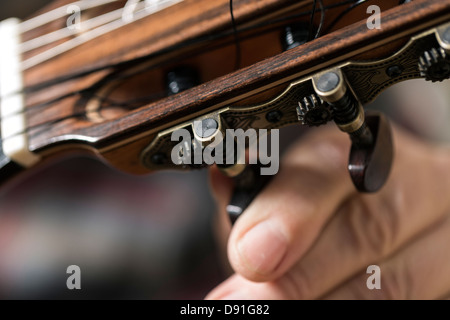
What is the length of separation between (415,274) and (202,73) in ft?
2.00

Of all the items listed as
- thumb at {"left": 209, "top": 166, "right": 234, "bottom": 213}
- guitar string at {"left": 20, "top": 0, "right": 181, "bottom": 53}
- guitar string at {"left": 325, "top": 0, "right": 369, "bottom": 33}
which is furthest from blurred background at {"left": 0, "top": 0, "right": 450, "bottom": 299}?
guitar string at {"left": 325, "top": 0, "right": 369, "bottom": 33}

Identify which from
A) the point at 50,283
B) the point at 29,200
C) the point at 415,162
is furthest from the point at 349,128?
the point at 29,200

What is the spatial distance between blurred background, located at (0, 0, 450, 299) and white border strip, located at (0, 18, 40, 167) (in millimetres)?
830

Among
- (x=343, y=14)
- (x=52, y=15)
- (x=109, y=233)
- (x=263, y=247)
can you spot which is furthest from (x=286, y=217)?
(x=109, y=233)

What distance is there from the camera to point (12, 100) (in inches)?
32.5

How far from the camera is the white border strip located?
758mm

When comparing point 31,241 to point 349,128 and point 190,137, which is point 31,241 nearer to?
point 190,137

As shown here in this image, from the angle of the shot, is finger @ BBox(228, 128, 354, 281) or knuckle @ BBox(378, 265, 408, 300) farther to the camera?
knuckle @ BBox(378, 265, 408, 300)

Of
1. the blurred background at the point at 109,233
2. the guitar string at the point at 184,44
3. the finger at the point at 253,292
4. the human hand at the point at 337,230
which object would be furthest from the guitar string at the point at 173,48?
the blurred background at the point at 109,233

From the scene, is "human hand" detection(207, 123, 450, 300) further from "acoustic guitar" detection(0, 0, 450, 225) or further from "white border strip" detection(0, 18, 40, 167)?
"white border strip" detection(0, 18, 40, 167)

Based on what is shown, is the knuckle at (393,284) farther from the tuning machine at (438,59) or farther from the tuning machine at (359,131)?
the tuning machine at (438,59)

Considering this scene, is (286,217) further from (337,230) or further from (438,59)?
(438,59)

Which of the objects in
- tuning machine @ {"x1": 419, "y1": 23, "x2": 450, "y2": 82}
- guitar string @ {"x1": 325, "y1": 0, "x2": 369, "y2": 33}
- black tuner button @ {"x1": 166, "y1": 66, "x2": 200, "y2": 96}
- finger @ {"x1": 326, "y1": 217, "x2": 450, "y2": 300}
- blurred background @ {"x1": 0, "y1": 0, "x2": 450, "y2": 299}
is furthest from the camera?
blurred background @ {"x1": 0, "y1": 0, "x2": 450, "y2": 299}

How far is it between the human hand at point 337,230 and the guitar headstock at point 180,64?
0.20 meters
